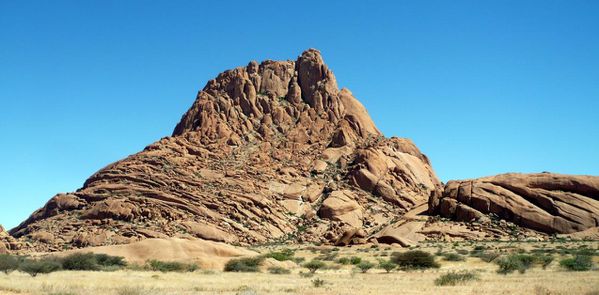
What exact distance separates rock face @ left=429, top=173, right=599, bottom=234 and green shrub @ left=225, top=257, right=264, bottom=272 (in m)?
50.0

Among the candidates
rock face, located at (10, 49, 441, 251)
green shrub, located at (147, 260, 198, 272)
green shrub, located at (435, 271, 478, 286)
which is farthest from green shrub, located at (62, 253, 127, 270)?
rock face, located at (10, 49, 441, 251)

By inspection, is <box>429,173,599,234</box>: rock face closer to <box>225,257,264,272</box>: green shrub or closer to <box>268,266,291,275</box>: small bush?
<box>225,257,264,272</box>: green shrub

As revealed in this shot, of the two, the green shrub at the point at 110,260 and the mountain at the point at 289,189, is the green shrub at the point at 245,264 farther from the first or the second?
the mountain at the point at 289,189

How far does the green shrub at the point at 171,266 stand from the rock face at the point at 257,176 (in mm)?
41376

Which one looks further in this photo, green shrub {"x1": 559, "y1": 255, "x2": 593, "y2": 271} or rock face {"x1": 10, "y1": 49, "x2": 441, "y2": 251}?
rock face {"x1": 10, "y1": 49, "x2": 441, "y2": 251}

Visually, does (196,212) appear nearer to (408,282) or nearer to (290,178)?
(290,178)

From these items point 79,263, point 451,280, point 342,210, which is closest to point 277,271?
point 79,263

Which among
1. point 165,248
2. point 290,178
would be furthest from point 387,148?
point 165,248

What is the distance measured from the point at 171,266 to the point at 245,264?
530 centimetres

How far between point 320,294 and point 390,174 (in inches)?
3441

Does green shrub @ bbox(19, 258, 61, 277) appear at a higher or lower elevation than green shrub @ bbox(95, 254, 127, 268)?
lower

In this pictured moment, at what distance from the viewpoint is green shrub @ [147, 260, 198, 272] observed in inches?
1510

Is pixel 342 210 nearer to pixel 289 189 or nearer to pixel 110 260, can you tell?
pixel 289 189

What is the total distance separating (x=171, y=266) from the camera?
127 ft
